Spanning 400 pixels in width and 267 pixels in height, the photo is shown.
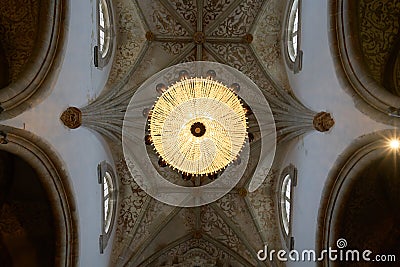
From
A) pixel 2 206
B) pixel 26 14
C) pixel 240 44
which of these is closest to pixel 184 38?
pixel 240 44

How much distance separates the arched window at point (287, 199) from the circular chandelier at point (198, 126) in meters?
3.45

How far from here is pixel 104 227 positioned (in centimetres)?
1177

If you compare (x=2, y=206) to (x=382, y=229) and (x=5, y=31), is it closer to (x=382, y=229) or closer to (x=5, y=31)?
(x=5, y=31)

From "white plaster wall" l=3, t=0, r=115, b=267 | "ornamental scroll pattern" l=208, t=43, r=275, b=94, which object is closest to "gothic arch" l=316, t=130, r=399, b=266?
"ornamental scroll pattern" l=208, t=43, r=275, b=94

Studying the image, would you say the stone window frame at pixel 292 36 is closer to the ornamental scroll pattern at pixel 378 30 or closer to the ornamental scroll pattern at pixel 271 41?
Answer: the ornamental scroll pattern at pixel 271 41

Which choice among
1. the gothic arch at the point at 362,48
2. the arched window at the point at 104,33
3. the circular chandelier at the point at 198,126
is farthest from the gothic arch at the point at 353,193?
the arched window at the point at 104,33

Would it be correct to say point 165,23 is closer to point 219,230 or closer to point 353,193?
point 219,230

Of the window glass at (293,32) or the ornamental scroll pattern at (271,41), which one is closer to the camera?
the window glass at (293,32)

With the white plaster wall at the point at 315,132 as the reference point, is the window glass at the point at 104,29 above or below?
above

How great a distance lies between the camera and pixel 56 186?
378 inches

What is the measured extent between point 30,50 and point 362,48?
19.2 feet

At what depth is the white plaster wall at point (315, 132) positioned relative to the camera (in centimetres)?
929

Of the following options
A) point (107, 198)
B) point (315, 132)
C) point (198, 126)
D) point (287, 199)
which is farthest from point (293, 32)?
point (107, 198)

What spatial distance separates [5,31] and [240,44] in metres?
5.56
